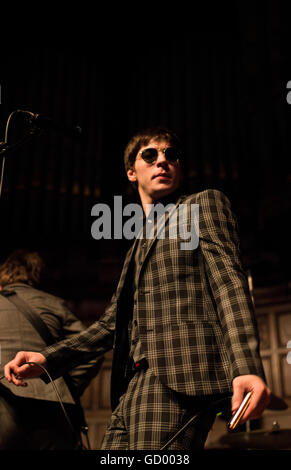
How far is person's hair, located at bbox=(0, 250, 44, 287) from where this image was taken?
3105mm

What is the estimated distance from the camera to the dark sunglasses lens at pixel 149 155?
7.32ft

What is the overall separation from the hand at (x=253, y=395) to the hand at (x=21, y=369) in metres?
0.80

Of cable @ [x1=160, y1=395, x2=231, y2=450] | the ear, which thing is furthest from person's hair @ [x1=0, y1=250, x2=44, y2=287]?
cable @ [x1=160, y1=395, x2=231, y2=450]

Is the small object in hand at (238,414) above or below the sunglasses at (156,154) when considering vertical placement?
below

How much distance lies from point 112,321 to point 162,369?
53cm

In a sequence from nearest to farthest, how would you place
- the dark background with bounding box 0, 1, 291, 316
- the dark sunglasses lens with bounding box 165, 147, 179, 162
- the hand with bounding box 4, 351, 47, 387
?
the hand with bounding box 4, 351, 47, 387, the dark sunglasses lens with bounding box 165, 147, 179, 162, the dark background with bounding box 0, 1, 291, 316

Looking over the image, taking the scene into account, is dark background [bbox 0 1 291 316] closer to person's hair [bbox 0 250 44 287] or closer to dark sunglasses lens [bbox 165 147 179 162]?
person's hair [bbox 0 250 44 287]

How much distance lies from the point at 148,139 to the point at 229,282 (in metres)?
0.97

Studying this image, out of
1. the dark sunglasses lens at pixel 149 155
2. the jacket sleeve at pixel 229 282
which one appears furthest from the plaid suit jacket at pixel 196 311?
the dark sunglasses lens at pixel 149 155

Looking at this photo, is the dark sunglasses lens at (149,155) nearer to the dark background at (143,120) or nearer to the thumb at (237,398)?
the thumb at (237,398)

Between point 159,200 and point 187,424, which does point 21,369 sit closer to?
point 187,424

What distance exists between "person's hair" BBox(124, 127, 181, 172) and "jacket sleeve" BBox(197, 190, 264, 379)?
0.53 metres

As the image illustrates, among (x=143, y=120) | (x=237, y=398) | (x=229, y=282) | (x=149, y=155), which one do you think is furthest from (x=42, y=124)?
(x=143, y=120)

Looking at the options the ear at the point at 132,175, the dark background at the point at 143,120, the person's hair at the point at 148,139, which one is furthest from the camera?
the dark background at the point at 143,120
